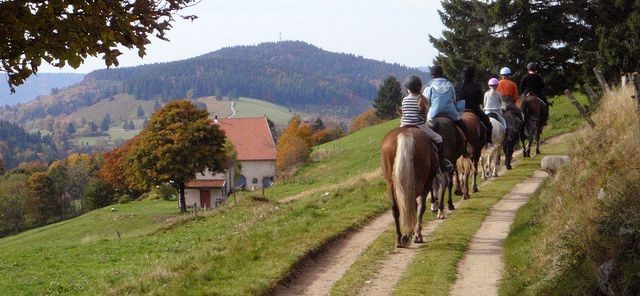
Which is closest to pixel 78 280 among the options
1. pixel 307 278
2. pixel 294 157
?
pixel 307 278

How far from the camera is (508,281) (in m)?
9.34

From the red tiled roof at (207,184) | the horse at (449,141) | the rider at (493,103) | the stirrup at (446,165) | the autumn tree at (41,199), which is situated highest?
the rider at (493,103)

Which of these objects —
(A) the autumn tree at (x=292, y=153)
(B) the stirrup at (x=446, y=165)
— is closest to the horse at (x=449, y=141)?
(B) the stirrup at (x=446, y=165)

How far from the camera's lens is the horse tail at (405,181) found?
10.9m

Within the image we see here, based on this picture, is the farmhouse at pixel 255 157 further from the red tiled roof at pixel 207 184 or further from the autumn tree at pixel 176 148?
the autumn tree at pixel 176 148

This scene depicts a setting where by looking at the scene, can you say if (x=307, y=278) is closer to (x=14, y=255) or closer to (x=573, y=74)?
(x=14, y=255)

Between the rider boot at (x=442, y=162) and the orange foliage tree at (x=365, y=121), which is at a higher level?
the rider boot at (x=442, y=162)

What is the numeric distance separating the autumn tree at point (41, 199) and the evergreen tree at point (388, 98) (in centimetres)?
5990

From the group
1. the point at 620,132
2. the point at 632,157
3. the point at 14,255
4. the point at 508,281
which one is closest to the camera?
the point at 508,281

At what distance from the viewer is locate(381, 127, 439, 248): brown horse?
1095 cm

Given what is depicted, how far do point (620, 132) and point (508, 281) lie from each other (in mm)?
4841

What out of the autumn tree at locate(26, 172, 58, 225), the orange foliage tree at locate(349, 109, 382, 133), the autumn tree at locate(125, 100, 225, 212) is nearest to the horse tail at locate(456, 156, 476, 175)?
the autumn tree at locate(125, 100, 225, 212)

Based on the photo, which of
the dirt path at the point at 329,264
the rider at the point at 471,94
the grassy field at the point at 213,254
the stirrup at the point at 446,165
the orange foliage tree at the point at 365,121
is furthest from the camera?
the orange foliage tree at the point at 365,121

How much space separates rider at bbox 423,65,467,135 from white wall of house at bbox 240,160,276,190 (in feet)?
290
